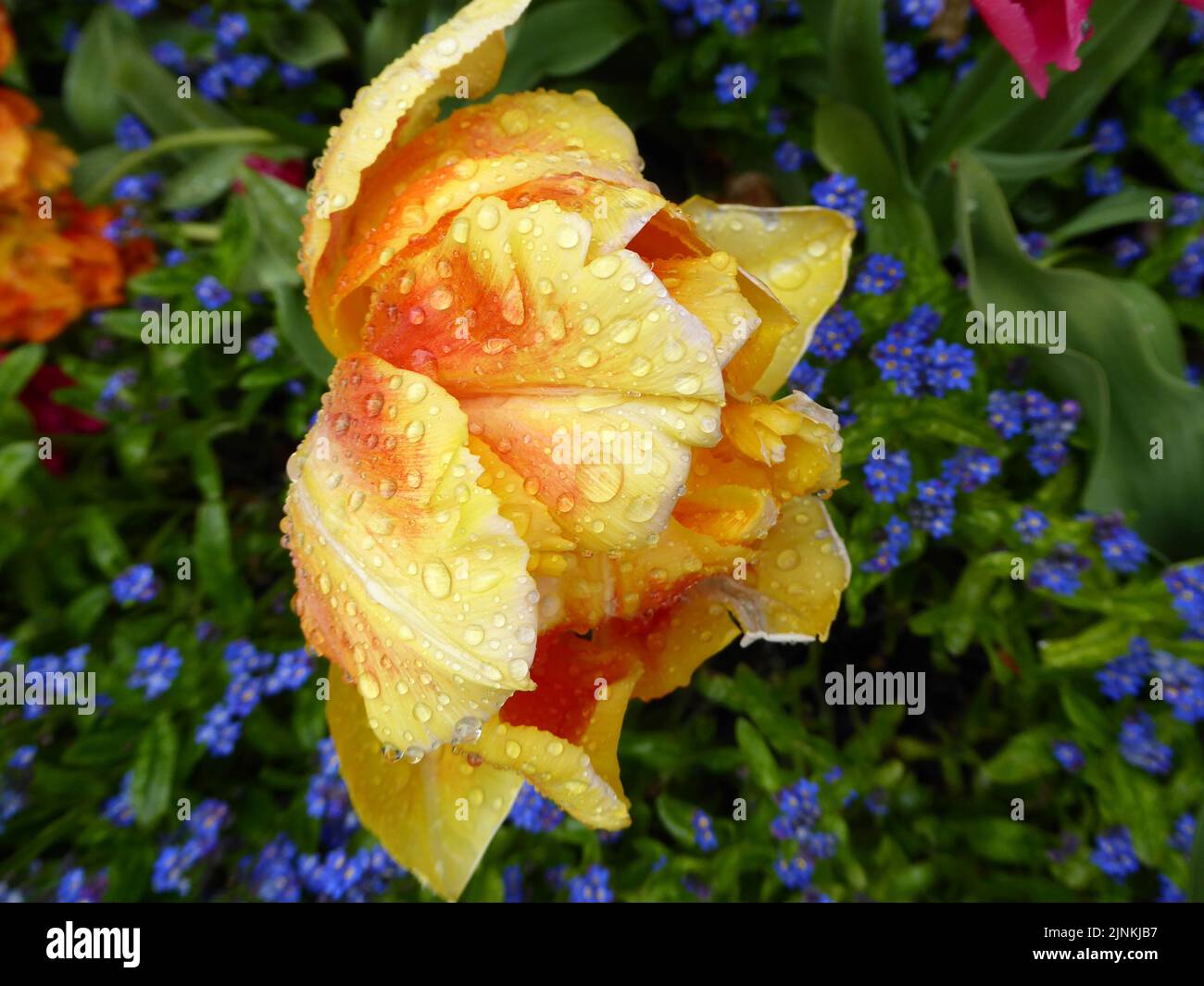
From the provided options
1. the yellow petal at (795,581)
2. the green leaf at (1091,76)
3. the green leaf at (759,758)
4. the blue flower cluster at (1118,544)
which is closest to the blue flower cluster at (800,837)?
the green leaf at (759,758)

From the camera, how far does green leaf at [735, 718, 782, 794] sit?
109 cm

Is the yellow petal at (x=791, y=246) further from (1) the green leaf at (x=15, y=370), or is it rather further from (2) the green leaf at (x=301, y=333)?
(1) the green leaf at (x=15, y=370)

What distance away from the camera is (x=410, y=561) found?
61 centimetres

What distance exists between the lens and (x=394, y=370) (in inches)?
26.0

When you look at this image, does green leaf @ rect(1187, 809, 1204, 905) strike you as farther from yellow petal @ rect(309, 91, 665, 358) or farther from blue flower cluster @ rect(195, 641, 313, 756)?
blue flower cluster @ rect(195, 641, 313, 756)

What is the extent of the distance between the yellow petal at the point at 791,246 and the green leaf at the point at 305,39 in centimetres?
82

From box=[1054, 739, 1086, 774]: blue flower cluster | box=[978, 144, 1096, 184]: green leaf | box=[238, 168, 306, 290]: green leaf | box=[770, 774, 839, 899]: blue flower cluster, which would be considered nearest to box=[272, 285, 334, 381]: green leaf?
box=[238, 168, 306, 290]: green leaf

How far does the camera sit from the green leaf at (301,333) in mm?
1055

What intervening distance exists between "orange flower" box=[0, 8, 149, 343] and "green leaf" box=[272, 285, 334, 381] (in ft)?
1.81

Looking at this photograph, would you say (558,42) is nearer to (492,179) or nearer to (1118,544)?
(492,179)
